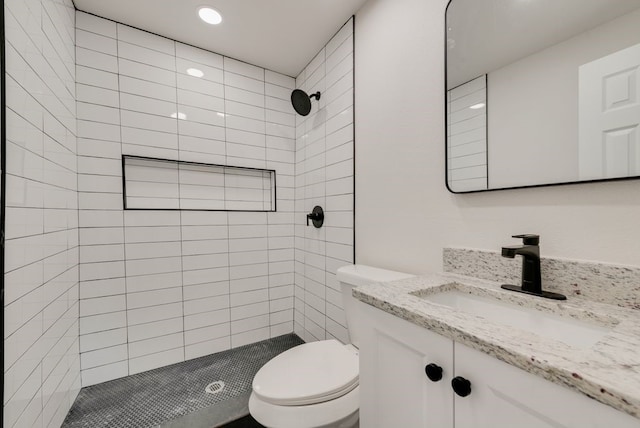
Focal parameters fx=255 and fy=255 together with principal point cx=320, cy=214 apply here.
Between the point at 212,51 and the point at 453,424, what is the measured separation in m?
2.39

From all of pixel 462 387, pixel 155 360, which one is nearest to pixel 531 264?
pixel 462 387

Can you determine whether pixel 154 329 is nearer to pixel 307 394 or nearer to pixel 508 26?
pixel 307 394

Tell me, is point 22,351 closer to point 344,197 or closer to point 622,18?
point 344,197

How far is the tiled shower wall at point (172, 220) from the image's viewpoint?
5.11 ft

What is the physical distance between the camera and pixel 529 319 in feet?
2.39

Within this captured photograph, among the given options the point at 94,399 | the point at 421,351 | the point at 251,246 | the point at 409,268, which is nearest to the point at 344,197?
the point at 409,268

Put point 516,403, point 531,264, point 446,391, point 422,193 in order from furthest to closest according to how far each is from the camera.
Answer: point 422,193 < point 531,264 < point 446,391 < point 516,403

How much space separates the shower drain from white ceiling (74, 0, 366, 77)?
88.6 inches

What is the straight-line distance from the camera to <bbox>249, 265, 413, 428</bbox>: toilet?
3.06 ft

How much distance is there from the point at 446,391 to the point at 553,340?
0.23 meters

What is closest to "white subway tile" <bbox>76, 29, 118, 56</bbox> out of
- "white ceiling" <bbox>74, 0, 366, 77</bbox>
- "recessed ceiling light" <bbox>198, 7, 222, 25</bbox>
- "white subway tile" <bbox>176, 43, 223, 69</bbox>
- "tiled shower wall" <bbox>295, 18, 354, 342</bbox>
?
"white ceiling" <bbox>74, 0, 366, 77</bbox>

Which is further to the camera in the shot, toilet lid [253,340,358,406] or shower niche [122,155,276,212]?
shower niche [122,155,276,212]

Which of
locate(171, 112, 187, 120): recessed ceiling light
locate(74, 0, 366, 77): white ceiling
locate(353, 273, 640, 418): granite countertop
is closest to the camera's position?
locate(353, 273, 640, 418): granite countertop

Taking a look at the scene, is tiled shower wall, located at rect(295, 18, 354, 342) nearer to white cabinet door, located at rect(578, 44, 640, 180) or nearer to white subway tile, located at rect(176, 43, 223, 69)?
white subway tile, located at rect(176, 43, 223, 69)
